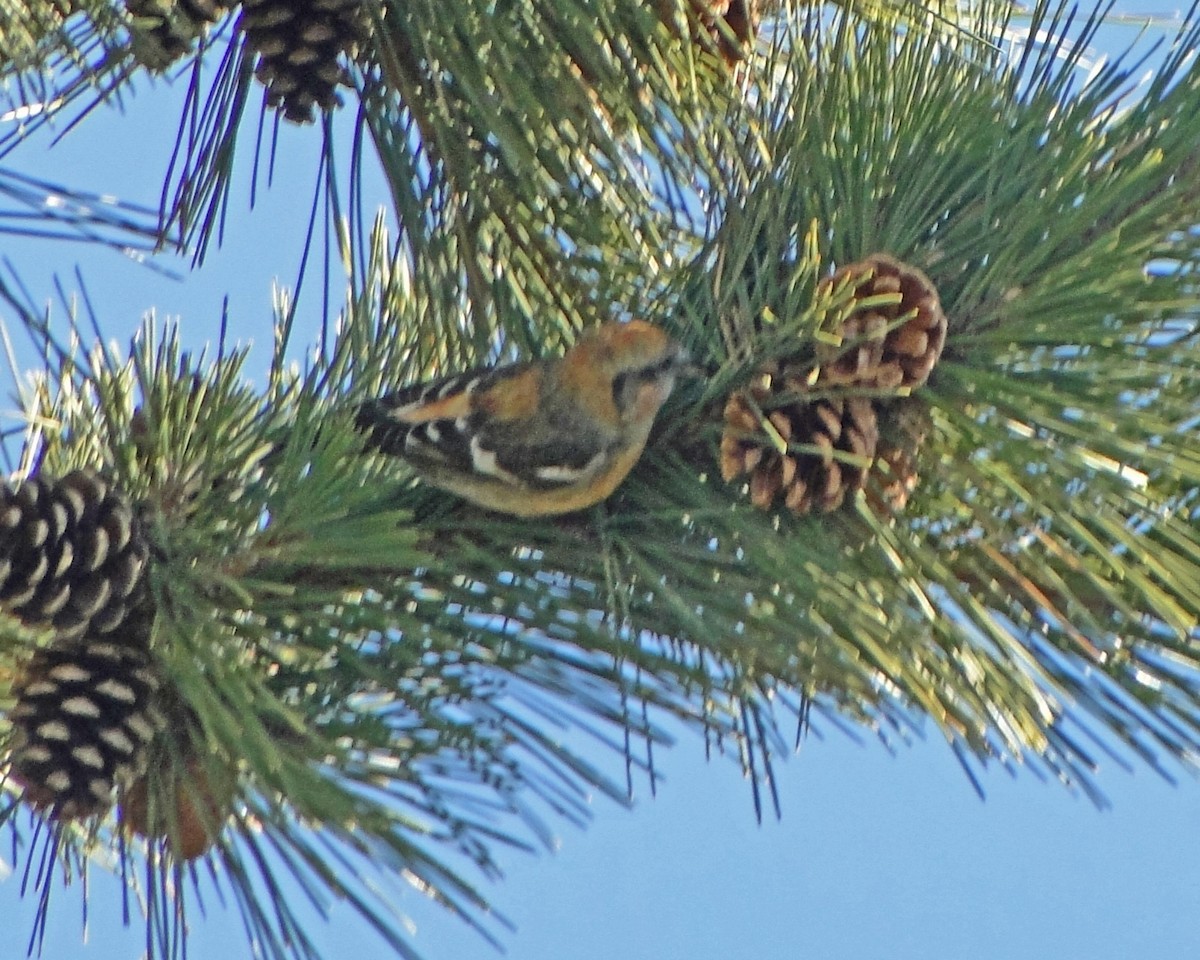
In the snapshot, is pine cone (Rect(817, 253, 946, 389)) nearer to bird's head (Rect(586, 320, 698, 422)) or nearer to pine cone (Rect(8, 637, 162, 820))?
bird's head (Rect(586, 320, 698, 422))

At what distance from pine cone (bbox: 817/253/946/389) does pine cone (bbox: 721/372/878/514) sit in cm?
2

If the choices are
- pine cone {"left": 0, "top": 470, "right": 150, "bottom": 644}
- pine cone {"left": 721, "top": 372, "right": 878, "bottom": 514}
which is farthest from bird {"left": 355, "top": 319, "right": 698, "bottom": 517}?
pine cone {"left": 0, "top": 470, "right": 150, "bottom": 644}

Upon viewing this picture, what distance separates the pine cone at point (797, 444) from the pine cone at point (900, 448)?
16 millimetres

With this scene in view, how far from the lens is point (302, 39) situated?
47.1 inches

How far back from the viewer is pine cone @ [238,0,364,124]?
119 cm

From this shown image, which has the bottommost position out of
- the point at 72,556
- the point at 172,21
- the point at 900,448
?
the point at 900,448

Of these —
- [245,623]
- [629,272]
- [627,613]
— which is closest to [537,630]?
[627,613]

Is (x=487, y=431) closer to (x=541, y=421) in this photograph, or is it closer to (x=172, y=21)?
(x=541, y=421)

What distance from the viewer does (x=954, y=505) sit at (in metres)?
0.93

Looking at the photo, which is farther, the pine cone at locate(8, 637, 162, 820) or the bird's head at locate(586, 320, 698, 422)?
the bird's head at locate(586, 320, 698, 422)

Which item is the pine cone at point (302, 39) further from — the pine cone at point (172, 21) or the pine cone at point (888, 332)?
the pine cone at point (888, 332)

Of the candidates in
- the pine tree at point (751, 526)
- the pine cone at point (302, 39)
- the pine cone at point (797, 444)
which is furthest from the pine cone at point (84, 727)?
the pine cone at point (302, 39)

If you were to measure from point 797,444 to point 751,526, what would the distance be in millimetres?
58

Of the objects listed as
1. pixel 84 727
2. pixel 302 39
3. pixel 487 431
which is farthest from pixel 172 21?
pixel 84 727
